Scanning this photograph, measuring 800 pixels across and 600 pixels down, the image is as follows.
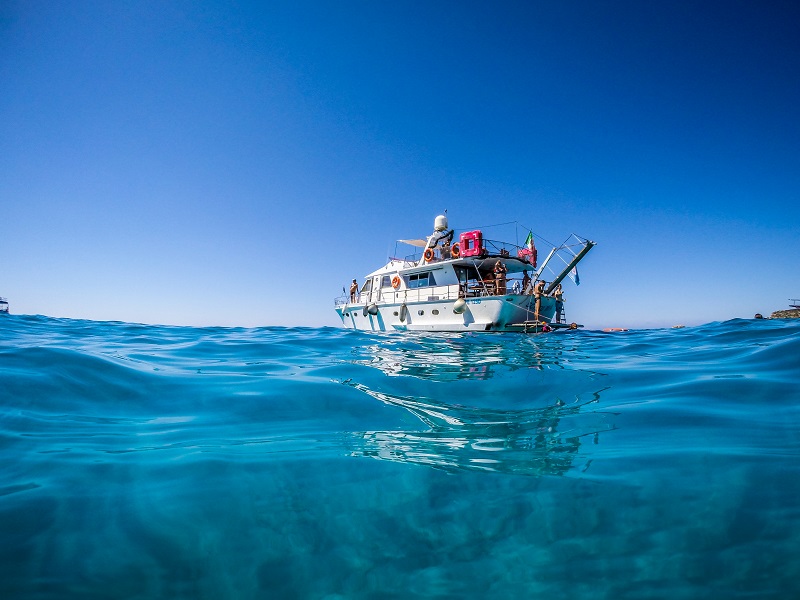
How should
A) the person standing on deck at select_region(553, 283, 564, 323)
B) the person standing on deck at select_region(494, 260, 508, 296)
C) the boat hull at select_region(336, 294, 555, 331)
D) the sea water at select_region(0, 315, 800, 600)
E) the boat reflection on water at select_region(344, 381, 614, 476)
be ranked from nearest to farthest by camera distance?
the sea water at select_region(0, 315, 800, 600), the boat reflection on water at select_region(344, 381, 614, 476), the boat hull at select_region(336, 294, 555, 331), the person standing on deck at select_region(494, 260, 508, 296), the person standing on deck at select_region(553, 283, 564, 323)

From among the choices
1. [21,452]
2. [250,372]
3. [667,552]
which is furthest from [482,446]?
[250,372]

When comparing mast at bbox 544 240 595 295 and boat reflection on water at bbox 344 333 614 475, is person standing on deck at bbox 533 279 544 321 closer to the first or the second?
mast at bbox 544 240 595 295

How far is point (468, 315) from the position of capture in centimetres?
1733

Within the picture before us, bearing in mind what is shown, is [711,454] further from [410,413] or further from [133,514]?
[133,514]

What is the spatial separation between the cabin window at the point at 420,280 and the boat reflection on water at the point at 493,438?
16.3 metres

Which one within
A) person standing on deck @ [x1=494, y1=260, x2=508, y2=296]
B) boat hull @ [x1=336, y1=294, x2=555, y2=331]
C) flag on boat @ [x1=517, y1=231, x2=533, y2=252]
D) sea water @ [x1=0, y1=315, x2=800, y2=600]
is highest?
flag on boat @ [x1=517, y1=231, x2=533, y2=252]

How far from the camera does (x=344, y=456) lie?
2461 mm

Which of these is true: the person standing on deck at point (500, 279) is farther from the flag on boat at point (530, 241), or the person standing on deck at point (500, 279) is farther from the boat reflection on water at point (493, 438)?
the boat reflection on water at point (493, 438)

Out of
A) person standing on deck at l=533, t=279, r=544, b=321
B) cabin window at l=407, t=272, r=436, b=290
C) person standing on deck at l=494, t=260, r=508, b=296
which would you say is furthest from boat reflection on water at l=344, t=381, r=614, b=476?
cabin window at l=407, t=272, r=436, b=290

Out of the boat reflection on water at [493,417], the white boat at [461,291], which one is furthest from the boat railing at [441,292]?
the boat reflection on water at [493,417]

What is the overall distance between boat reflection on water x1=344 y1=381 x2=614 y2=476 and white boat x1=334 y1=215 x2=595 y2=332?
12.7 metres

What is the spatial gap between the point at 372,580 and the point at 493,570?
543mm

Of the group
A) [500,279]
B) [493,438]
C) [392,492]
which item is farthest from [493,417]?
[500,279]

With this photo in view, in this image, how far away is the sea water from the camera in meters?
1.51
